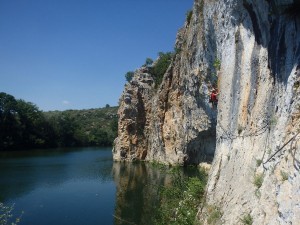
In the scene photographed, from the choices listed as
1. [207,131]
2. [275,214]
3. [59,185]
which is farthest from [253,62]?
[59,185]

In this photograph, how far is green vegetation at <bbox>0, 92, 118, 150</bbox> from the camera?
76.2 metres

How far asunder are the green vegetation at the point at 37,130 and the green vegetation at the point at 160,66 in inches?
1424

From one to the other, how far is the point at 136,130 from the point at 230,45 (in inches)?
1517

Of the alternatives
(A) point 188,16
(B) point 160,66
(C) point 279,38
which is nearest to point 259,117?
(C) point 279,38

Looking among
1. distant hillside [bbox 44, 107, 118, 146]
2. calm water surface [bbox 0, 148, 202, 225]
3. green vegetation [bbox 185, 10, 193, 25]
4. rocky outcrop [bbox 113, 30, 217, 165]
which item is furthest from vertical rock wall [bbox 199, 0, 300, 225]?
distant hillside [bbox 44, 107, 118, 146]

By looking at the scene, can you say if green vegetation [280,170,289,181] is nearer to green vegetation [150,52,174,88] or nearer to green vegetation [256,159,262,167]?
green vegetation [256,159,262,167]

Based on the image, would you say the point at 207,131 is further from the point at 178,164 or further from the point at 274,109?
the point at 274,109

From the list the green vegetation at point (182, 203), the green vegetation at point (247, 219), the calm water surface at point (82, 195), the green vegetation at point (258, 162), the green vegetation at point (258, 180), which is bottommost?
the calm water surface at point (82, 195)

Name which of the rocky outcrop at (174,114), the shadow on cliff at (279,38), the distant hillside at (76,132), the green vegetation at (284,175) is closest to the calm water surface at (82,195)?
the rocky outcrop at (174,114)

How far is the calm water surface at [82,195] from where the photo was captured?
64.9 ft

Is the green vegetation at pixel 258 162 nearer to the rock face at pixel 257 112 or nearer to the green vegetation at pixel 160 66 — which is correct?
the rock face at pixel 257 112

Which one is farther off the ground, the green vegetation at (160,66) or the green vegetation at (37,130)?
the green vegetation at (160,66)

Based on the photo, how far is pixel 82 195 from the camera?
1050 inches

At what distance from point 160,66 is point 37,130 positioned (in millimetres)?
43817
